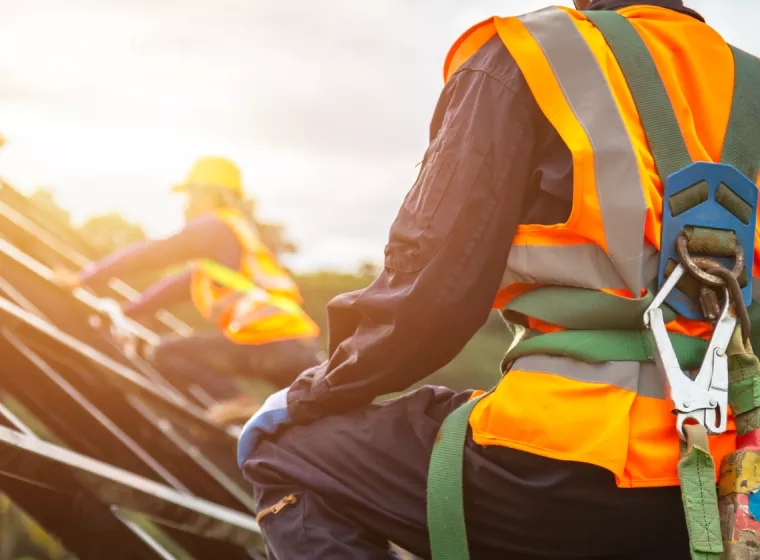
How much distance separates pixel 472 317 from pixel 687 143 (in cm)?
37

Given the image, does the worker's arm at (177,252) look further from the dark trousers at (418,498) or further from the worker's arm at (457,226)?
the worker's arm at (457,226)

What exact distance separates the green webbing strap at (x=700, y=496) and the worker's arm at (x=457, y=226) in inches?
13.0

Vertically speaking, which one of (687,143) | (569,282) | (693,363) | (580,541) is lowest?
(580,541)

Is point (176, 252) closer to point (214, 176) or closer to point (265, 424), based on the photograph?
point (214, 176)

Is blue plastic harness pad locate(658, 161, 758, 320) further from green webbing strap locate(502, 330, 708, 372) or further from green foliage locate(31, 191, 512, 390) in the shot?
green foliage locate(31, 191, 512, 390)

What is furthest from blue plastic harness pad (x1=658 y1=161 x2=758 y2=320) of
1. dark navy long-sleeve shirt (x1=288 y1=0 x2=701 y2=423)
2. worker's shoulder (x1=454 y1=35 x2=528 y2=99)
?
worker's shoulder (x1=454 y1=35 x2=528 y2=99)

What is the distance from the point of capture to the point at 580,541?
3.75 feet

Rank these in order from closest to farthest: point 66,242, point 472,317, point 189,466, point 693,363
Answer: point 693,363 < point 472,317 < point 189,466 < point 66,242

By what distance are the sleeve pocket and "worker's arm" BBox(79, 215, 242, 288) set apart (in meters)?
3.18

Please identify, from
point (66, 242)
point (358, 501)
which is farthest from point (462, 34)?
point (66, 242)

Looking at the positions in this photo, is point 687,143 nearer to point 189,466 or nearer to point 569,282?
point 569,282

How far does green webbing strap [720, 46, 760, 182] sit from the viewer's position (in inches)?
45.1

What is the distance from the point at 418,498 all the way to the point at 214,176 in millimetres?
3714

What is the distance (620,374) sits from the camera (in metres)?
1.07
